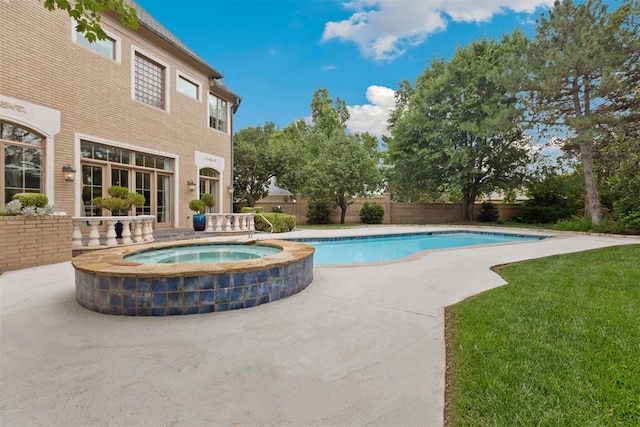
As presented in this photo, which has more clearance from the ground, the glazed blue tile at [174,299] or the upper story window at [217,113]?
the upper story window at [217,113]

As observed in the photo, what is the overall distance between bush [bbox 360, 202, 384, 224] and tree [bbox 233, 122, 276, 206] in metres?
6.47

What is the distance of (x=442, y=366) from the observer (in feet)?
7.61

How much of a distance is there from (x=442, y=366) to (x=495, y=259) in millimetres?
5531

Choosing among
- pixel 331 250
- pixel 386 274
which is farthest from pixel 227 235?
pixel 386 274

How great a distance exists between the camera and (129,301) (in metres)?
3.39

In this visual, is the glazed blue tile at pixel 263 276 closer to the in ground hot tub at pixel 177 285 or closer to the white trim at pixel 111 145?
the in ground hot tub at pixel 177 285

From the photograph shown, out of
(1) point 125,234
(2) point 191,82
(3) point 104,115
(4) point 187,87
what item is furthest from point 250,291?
(2) point 191,82

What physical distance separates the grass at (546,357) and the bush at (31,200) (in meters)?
7.47

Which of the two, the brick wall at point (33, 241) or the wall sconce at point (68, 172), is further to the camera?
the wall sconce at point (68, 172)

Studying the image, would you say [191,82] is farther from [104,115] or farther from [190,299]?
[190,299]


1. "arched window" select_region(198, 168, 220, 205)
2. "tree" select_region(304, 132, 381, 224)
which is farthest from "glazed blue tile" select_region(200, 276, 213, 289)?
"tree" select_region(304, 132, 381, 224)

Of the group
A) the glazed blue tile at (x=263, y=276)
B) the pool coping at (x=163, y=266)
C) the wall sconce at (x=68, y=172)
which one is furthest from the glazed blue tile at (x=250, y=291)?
the wall sconce at (x=68, y=172)

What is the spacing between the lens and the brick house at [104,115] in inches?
296

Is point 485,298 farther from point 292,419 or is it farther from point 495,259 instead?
point 495,259
